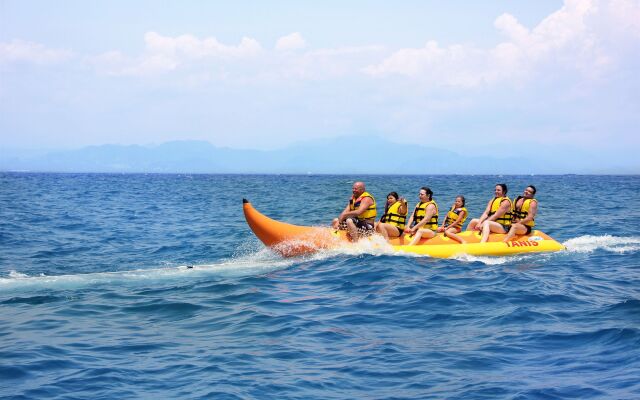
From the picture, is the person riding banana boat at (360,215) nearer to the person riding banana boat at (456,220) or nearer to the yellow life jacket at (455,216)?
the person riding banana boat at (456,220)

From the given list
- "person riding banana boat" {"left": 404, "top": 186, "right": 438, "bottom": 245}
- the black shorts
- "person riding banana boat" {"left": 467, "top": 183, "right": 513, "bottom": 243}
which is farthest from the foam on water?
"person riding banana boat" {"left": 467, "top": 183, "right": 513, "bottom": 243}

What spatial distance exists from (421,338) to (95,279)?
5.13 m

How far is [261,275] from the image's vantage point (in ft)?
33.0

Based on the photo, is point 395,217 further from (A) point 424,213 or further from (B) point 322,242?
(B) point 322,242

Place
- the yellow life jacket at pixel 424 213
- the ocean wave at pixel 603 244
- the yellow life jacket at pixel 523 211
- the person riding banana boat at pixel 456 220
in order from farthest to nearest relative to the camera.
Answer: the ocean wave at pixel 603 244
the yellow life jacket at pixel 523 211
the person riding banana boat at pixel 456 220
the yellow life jacket at pixel 424 213

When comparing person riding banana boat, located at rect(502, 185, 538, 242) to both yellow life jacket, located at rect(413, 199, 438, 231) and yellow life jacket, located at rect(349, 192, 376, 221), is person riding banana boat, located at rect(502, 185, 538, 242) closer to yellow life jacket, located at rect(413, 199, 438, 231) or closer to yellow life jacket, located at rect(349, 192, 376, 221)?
yellow life jacket, located at rect(413, 199, 438, 231)

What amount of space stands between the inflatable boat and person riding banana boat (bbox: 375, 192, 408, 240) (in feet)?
0.48

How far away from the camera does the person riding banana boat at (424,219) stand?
11781mm

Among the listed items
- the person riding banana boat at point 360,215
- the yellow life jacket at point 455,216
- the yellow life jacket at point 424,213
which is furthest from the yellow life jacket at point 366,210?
the yellow life jacket at point 455,216

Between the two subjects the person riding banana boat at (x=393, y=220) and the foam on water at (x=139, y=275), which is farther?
the person riding banana boat at (x=393, y=220)

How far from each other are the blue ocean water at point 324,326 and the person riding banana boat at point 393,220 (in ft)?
1.87

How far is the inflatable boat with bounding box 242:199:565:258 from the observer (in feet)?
38.2

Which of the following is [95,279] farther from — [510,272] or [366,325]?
[510,272]

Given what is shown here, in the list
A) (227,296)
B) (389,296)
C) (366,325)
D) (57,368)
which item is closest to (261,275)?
(227,296)
